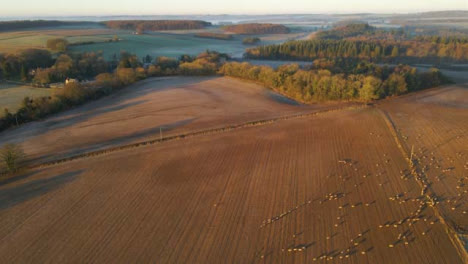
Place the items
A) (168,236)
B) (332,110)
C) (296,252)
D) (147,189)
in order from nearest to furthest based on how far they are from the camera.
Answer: (296,252) → (168,236) → (147,189) → (332,110)

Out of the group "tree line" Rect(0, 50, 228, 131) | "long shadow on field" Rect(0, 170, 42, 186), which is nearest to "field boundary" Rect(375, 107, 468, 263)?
"long shadow on field" Rect(0, 170, 42, 186)

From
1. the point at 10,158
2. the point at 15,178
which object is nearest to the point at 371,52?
the point at 10,158

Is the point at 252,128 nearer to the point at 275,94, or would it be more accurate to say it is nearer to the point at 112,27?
the point at 275,94

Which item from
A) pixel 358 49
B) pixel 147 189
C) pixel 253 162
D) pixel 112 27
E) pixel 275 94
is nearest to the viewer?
pixel 147 189

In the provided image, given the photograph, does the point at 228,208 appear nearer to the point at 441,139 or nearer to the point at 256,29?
the point at 441,139

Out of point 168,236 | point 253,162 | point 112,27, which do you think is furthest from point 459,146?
point 112,27

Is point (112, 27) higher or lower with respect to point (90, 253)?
higher

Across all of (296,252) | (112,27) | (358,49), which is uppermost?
(112,27)

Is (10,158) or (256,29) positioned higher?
(256,29)
